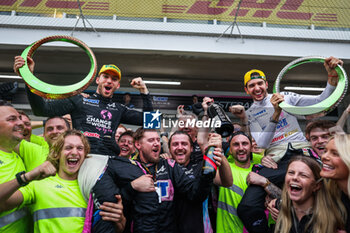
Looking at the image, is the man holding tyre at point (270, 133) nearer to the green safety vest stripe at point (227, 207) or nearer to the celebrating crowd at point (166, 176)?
the celebrating crowd at point (166, 176)

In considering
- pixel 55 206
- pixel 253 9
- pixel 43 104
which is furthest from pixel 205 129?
pixel 253 9

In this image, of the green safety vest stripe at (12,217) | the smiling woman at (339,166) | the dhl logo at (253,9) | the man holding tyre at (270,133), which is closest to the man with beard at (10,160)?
the green safety vest stripe at (12,217)

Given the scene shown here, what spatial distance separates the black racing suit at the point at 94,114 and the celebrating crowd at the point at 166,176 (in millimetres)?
10

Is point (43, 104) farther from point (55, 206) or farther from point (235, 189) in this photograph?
point (235, 189)

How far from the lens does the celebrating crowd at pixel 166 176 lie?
1.96 metres

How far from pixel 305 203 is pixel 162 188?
1.14 metres

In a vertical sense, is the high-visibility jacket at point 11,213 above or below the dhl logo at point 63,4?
below

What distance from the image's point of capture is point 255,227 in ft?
7.57

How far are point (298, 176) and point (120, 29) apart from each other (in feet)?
19.2

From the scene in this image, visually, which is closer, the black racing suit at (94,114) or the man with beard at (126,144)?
the black racing suit at (94,114)

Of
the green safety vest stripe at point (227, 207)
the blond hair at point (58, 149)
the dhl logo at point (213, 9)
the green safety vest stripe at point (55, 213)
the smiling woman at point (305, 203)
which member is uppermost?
the dhl logo at point (213, 9)

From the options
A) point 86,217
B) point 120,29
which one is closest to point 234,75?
point 120,29

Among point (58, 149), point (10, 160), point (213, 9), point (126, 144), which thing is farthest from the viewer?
point (213, 9)

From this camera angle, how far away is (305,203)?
6.71 feet
